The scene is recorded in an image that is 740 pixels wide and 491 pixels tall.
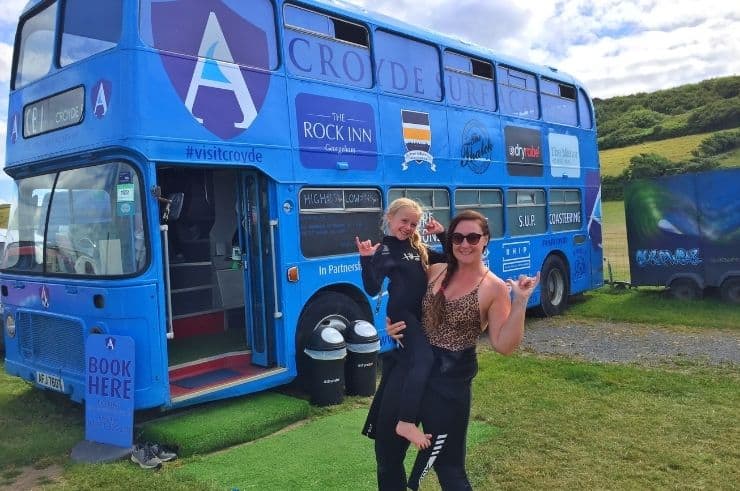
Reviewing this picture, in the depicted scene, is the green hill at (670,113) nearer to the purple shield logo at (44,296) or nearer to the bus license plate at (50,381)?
the purple shield logo at (44,296)

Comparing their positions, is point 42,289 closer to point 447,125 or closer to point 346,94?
point 346,94

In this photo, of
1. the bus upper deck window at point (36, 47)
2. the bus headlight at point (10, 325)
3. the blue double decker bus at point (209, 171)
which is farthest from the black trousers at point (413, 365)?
the bus headlight at point (10, 325)

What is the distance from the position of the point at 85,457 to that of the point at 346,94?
14.2 ft

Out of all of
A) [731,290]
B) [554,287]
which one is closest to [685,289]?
[731,290]

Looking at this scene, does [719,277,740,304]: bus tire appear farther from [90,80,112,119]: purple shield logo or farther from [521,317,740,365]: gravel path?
[90,80,112,119]: purple shield logo

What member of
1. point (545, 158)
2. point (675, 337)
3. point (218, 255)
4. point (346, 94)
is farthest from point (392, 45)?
point (675, 337)

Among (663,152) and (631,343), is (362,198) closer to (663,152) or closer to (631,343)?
(631,343)

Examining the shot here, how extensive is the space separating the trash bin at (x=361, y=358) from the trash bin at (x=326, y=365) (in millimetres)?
258

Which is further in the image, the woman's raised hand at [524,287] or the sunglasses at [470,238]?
the sunglasses at [470,238]

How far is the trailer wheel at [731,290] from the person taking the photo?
10.9m

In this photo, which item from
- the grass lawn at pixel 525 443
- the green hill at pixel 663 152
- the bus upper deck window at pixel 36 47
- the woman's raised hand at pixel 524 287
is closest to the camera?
the woman's raised hand at pixel 524 287

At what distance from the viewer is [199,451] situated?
497 centimetres

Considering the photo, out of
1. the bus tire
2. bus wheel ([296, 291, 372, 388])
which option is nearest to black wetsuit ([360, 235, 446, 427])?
bus wheel ([296, 291, 372, 388])

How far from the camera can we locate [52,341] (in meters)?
5.76
